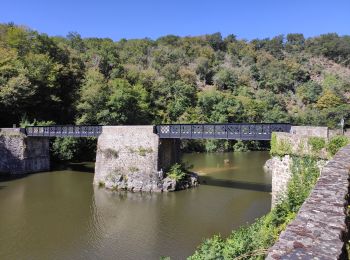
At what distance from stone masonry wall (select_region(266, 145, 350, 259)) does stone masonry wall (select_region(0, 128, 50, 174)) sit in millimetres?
26830

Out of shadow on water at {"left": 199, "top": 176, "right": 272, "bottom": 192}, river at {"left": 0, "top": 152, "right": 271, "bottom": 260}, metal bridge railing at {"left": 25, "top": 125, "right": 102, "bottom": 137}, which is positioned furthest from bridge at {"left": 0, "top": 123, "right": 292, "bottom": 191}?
shadow on water at {"left": 199, "top": 176, "right": 272, "bottom": 192}

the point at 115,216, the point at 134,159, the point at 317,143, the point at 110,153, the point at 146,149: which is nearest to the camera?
the point at 317,143

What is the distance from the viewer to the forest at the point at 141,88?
33594 millimetres

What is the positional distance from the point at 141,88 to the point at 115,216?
28634 mm

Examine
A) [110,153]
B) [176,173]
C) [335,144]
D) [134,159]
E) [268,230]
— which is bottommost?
[176,173]

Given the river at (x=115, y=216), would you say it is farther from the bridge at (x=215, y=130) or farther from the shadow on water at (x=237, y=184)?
the bridge at (x=215, y=130)

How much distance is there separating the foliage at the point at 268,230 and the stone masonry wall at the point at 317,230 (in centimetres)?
180

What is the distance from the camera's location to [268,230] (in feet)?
27.6

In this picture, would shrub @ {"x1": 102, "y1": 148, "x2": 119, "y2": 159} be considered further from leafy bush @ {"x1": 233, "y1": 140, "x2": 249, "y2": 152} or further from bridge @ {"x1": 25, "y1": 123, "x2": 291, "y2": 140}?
leafy bush @ {"x1": 233, "y1": 140, "x2": 249, "y2": 152}

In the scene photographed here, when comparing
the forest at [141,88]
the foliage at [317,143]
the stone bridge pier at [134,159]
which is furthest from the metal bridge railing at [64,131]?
the foliage at [317,143]

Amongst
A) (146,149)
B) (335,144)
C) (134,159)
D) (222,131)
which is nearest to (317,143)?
(335,144)

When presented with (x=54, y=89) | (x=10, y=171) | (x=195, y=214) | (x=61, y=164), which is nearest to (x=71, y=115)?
(x=54, y=89)

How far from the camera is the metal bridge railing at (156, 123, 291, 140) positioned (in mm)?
18731

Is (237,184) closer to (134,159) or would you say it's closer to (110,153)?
(134,159)
